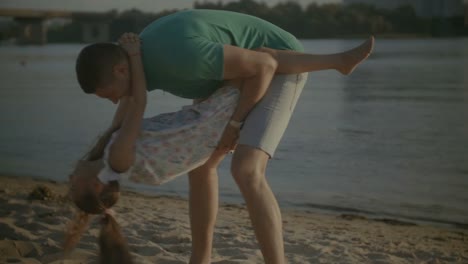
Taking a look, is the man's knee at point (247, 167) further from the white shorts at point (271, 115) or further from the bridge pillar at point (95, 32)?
the bridge pillar at point (95, 32)

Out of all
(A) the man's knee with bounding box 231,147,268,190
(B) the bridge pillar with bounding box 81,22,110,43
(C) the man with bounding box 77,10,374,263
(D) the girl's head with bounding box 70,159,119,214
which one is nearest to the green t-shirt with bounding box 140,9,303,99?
(C) the man with bounding box 77,10,374,263

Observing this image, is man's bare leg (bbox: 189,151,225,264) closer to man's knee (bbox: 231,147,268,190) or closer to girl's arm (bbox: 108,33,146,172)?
man's knee (bbox: 231,147,268,190)

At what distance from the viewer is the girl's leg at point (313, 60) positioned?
10.8ft

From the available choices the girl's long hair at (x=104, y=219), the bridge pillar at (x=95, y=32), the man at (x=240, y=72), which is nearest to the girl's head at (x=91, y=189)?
the girl's long hair at (x=104, y=219)

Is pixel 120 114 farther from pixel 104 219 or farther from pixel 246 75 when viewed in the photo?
pixel 246 75

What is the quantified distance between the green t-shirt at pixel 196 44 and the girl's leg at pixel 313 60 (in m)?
0.09

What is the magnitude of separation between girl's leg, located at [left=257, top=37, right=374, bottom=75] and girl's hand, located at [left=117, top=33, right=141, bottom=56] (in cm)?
55

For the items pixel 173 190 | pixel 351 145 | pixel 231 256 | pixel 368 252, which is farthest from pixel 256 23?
pixel 351 145

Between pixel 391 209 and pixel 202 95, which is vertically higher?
pixel 202 95

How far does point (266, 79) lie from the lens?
3256 mm

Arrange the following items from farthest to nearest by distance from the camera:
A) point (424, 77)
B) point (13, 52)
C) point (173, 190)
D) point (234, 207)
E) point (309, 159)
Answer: point (13, 52) → point (424, 77) → point (309, 159) → point (173, 190) → point (234, 207)

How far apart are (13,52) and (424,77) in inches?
1321

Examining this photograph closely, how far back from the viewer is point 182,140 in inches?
131

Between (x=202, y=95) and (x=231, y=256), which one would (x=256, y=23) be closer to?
(x=202, y=95)
